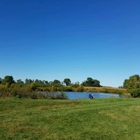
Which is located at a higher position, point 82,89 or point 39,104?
point 82,89

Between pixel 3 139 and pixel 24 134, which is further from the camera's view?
pixel 24 134

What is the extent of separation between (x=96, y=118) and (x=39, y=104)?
572 cm

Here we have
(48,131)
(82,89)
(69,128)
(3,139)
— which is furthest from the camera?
(82,89)

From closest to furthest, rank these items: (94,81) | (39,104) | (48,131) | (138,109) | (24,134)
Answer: (24,134)
(48,131)
(138,109)
(39,104)
(94,81)

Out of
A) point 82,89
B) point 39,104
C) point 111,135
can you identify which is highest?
point 82,89

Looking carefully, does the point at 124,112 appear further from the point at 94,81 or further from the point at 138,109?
the point at 94,81

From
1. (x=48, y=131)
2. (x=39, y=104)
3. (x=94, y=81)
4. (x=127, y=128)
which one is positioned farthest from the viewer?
(x=94, y=81)

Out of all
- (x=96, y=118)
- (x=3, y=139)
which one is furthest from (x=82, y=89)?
(x=3, y=139)

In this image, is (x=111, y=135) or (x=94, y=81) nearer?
(x=111, y=135)

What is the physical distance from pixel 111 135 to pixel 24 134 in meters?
3.44

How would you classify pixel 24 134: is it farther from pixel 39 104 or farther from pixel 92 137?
pixel 39 104

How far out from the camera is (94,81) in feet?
324

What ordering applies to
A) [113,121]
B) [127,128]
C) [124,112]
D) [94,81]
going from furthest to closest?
[94,81]
[124,112]
[113,121]
[127,128]

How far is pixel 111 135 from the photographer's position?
8.96 m
